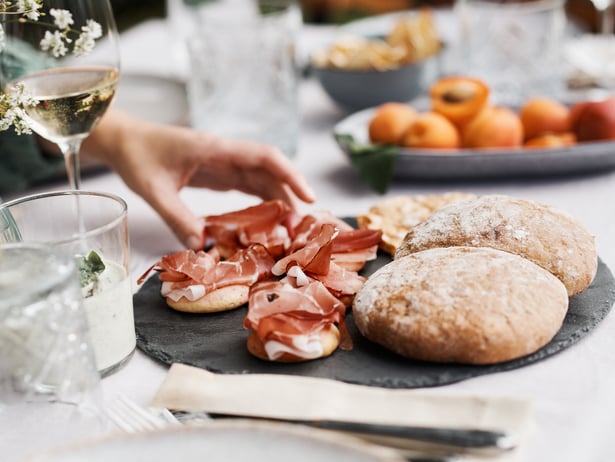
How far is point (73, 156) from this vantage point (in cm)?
132

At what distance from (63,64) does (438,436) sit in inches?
33.5

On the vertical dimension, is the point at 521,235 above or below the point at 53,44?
below

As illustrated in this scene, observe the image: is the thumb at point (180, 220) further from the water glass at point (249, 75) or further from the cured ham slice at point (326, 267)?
the water glass at point (249, 75)

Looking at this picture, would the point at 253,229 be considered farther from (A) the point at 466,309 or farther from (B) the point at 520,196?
(B) the point at 520,196

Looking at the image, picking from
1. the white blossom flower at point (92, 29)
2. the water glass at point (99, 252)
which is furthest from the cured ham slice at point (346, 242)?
the white blossom flower at point (92, 29)

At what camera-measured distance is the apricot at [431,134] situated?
1.69 m

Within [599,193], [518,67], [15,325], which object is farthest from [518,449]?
[518,67]

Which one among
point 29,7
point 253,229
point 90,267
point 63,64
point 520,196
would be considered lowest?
point 520,196

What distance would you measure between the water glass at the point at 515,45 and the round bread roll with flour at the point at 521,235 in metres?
0.97

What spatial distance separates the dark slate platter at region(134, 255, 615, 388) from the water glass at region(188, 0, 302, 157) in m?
0.83

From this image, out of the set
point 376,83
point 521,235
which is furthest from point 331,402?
point 376,83

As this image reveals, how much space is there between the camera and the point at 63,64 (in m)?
1.22

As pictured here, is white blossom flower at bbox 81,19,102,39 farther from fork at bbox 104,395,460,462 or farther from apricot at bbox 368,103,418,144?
apricot at bbox 368,103,418,144

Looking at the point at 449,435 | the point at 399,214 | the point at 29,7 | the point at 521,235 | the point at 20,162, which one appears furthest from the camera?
the point at 20,162
